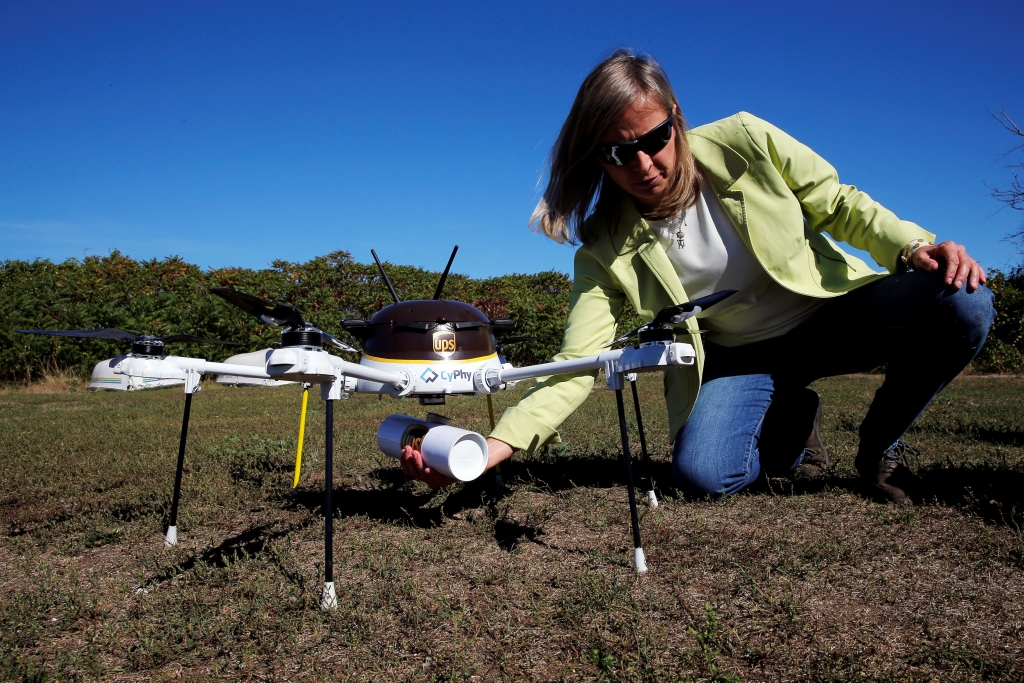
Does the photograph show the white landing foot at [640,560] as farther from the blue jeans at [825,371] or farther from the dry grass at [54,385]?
the dry grass at [54,385]

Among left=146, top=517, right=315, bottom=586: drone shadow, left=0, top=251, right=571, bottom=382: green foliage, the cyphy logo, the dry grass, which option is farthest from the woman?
the dry grass

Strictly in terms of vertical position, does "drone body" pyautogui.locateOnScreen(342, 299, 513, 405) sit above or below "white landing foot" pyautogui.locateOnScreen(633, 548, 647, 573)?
above

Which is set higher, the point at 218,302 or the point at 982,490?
the point at 218,302

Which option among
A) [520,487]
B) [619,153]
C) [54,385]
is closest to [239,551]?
[520,487]

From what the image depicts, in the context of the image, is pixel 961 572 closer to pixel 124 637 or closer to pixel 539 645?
pixel 539 645

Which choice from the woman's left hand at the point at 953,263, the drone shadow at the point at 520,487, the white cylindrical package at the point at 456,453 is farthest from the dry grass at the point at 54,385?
the woman's left hand at the point at 953,263

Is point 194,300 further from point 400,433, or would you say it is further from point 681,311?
point 681,311

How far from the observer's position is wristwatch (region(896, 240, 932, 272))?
93.8 inches

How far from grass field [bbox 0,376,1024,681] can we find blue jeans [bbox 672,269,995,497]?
0.17 meters

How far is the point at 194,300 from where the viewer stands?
10070mm

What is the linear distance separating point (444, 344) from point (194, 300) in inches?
346

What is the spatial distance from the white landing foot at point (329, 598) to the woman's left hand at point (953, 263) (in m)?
2.08

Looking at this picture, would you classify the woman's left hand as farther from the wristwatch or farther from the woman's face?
the woman's face

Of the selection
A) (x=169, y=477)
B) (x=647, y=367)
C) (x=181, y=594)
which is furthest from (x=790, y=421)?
(x=169, y=477)
